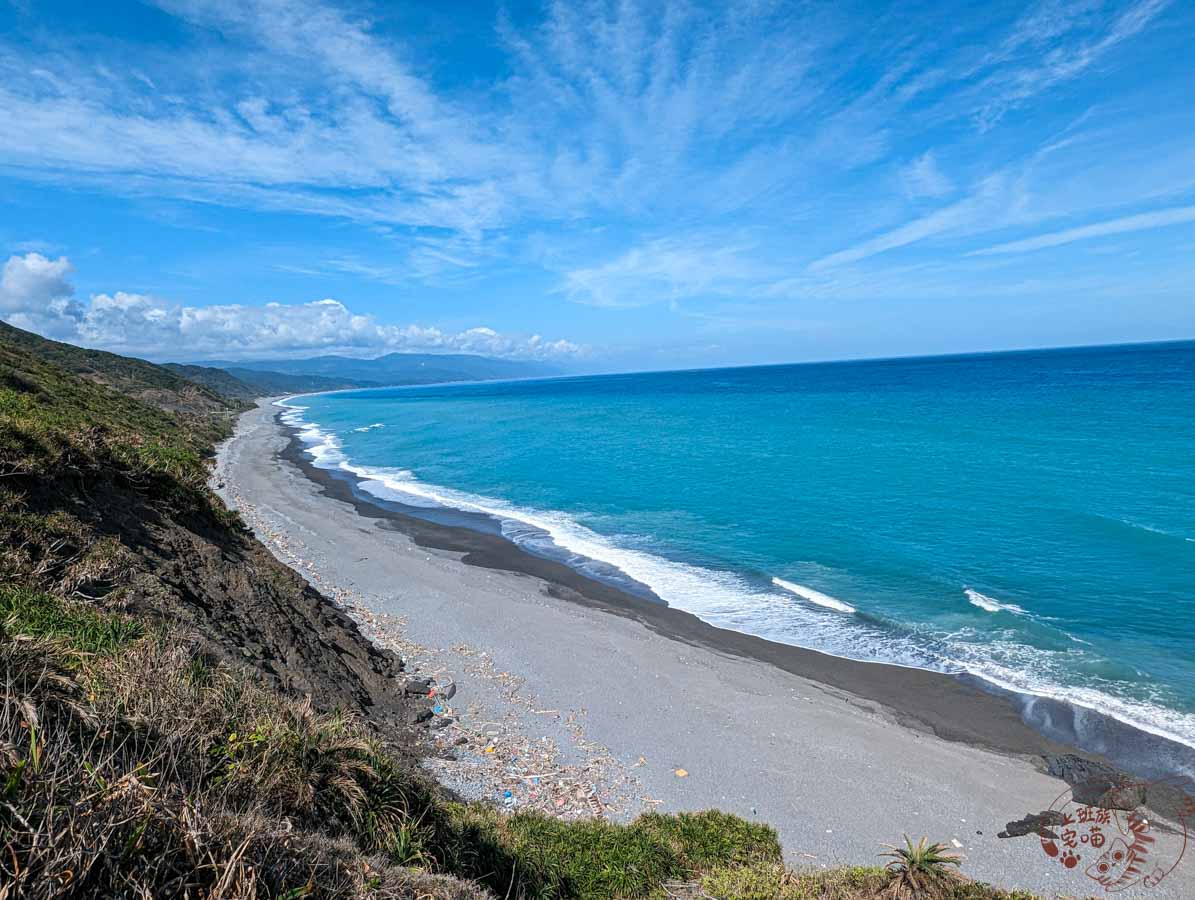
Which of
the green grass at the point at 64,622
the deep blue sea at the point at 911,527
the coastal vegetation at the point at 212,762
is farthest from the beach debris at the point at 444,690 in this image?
the deep blue sea at the point at 911,527

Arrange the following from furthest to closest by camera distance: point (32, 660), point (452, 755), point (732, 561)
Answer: point (732, 561) → point (452, 755) → point (32, 660)

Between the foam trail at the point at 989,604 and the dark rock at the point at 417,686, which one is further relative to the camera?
the foam trail at the point at 989,604

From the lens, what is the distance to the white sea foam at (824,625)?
44.8ft

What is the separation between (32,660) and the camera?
12.9 ft

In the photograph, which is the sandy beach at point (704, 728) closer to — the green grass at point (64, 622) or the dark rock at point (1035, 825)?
the dark rock at point (1035, 825)

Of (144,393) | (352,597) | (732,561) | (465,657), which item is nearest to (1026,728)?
(732,561)

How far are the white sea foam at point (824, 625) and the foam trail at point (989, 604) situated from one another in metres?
0.03

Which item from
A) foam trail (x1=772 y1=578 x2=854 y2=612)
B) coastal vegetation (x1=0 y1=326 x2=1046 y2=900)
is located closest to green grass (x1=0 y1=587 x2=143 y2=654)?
coastal vegetation (x1=0 y1=326 x2=1046 y2=900)

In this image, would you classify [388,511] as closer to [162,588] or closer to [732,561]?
[732,561]

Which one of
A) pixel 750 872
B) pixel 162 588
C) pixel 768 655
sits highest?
pixel 162 588

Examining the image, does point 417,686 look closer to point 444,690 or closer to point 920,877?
point 444,690

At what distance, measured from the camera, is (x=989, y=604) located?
1878 centimetres

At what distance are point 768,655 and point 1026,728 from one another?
5.89 meters

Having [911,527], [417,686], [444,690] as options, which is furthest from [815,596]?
[417,686]
